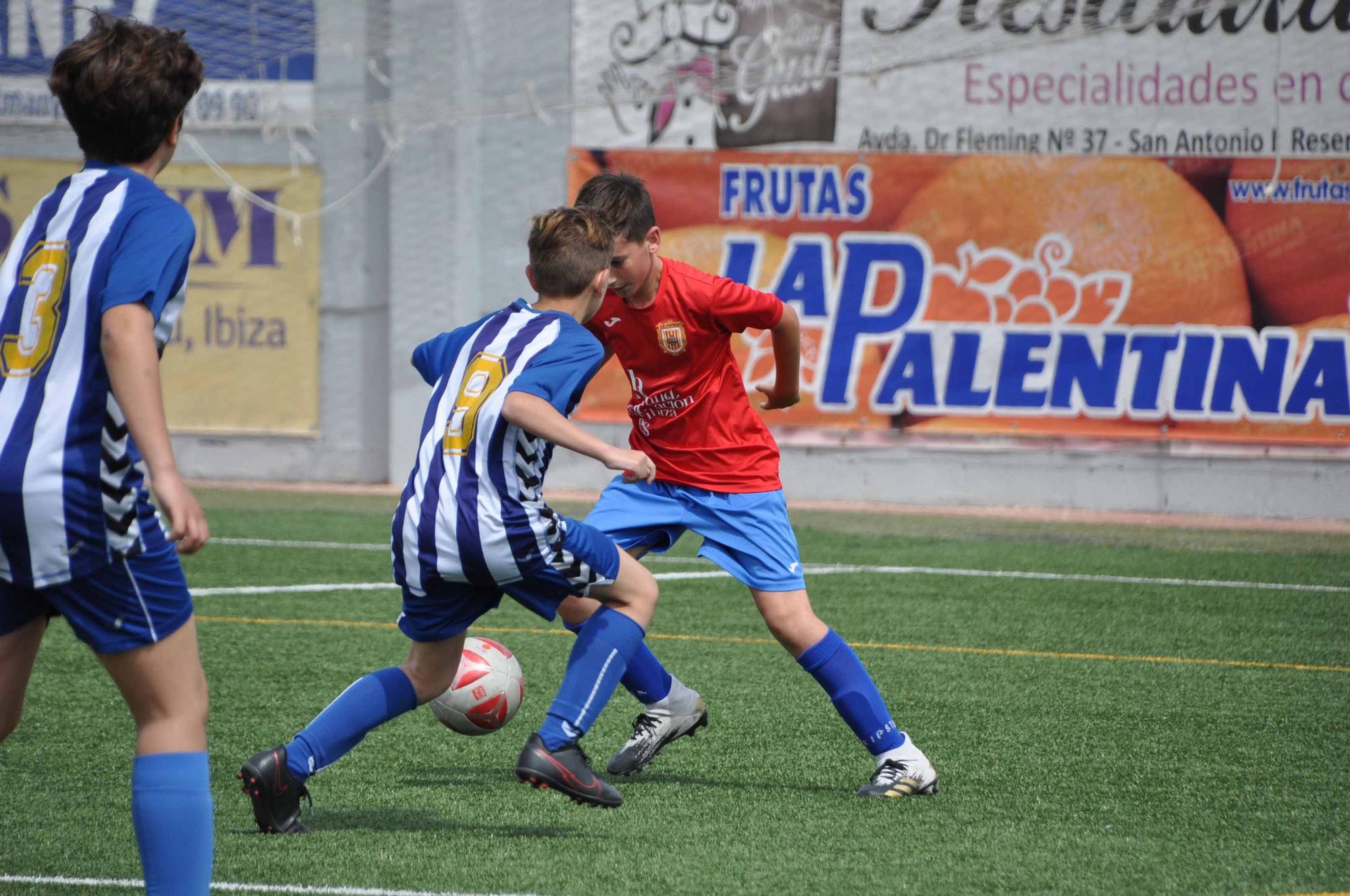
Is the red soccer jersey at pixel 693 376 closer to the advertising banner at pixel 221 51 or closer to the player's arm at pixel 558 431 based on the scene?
the player's arm at pixel 558 431

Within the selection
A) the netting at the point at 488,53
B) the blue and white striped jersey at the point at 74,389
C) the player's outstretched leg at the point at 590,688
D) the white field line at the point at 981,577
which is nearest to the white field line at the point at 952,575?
the white field line at the point at 981,577

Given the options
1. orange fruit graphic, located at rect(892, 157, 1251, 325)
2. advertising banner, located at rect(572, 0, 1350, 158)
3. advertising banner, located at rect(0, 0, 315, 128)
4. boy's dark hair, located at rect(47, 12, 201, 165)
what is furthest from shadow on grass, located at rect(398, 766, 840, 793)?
advertising banner, located at rect(0, 0, 315, 128)

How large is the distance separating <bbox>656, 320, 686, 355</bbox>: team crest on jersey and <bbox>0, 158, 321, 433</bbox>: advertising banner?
368 inches

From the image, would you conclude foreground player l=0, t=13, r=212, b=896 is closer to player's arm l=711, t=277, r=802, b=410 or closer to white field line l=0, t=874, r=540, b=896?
white field line l=0, t=874, r=540, b=896

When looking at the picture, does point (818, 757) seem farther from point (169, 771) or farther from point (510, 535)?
point (169, 771)

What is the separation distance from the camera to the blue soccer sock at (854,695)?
4379 mm

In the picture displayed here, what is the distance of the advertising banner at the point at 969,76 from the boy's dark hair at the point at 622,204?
8058 mm

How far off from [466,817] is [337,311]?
9.90 m

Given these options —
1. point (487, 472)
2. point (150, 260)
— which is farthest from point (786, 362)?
point (150, 260)

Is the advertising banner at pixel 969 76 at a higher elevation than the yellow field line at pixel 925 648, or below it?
higher

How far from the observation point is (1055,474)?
12.2 metres

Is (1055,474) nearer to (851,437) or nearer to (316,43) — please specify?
(851,437)

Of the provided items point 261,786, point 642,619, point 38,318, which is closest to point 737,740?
point 642,619

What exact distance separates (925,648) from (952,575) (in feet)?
7.04
